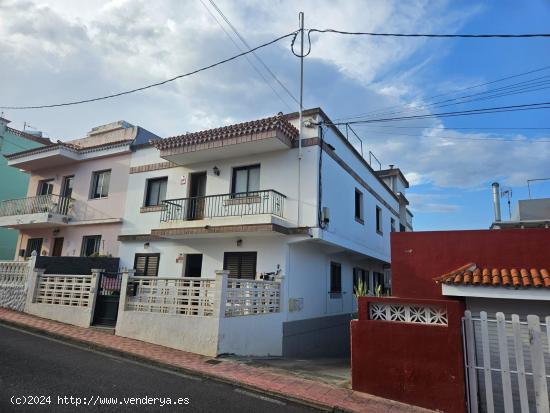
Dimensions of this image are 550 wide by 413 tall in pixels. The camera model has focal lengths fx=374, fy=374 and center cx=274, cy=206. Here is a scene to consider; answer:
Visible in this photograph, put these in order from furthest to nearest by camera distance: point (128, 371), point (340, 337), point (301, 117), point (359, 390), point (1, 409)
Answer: point (340, 337) → point (301, 117) → point (128, 371) → point (359, 390) → point (1, 409)

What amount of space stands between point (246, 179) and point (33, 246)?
12270 millimetres

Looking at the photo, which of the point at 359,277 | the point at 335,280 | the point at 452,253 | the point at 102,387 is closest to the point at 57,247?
the point at 335,280

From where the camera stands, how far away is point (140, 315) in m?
9.81

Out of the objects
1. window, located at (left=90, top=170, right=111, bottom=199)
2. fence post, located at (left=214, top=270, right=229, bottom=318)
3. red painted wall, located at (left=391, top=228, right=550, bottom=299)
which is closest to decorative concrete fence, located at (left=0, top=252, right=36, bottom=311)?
window, located at (left=90, top=170, right=111, bottom=199)

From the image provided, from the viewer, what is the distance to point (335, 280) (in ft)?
49.0

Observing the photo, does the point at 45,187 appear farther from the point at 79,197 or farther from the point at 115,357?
the point at 115,357

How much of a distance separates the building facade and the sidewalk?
13282 mm

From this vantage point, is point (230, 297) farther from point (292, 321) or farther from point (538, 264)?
point (538, 264)

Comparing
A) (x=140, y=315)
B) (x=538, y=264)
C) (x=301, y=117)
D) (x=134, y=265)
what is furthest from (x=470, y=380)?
(x=134, y=265)

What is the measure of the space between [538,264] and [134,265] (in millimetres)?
13293

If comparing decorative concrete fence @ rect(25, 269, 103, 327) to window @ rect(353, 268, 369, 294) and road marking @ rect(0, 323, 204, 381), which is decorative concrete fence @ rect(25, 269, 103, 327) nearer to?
road marking @ rect(0, 323, 204, 381)

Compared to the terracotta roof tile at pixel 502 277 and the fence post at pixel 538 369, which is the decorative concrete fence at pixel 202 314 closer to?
the terracotta roof tile at pixel 502 277

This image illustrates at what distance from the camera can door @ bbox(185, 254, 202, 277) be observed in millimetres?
13680

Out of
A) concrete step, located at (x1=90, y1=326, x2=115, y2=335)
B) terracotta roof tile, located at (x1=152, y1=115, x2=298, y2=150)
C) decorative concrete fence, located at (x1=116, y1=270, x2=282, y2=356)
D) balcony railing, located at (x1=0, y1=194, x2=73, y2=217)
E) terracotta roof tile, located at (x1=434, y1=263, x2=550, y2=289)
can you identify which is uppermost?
terracotta roof tile, located at (x1=152, y1=115, x2=298, y2=150)
